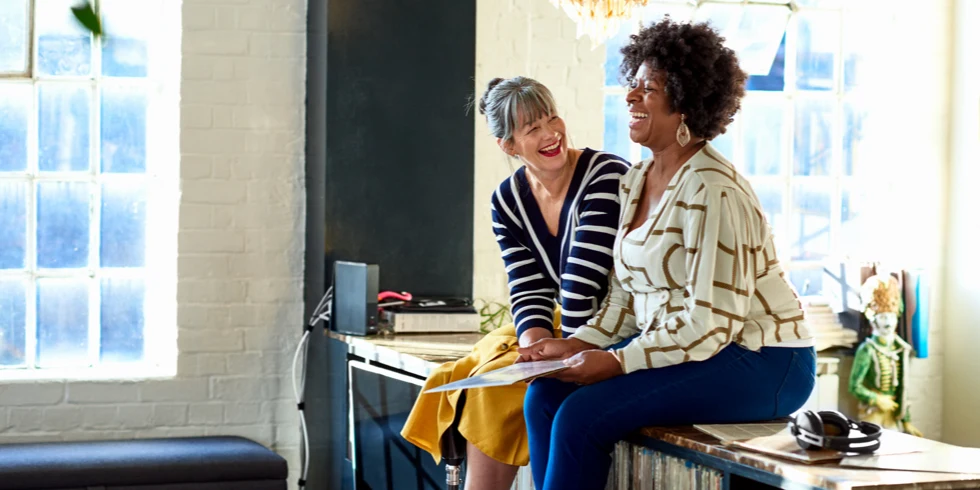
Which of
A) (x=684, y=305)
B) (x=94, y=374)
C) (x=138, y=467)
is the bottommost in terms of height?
(x=138, y=467)

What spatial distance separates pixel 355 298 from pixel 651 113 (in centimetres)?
174

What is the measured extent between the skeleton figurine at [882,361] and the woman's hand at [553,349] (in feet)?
9.21

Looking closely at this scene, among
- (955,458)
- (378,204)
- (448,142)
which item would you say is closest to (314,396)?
(378,204)

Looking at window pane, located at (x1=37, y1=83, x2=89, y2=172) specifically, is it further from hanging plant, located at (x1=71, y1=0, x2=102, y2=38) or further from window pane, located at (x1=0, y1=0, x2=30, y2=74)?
A: hanging plant, located at (x1=71, y1=0, x2=102, y2=38)

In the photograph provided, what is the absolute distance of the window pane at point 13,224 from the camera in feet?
14.1

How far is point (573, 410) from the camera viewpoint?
208cm

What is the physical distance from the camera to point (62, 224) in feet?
14.3

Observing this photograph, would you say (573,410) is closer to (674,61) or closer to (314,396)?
(674,61)

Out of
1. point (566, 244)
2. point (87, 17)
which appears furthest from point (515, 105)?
point (87, 17)

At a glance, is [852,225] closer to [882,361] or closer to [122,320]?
[882,361]

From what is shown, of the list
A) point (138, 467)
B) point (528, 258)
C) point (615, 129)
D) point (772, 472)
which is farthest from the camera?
point (615, 129)

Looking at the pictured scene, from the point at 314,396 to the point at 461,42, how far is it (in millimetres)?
1423

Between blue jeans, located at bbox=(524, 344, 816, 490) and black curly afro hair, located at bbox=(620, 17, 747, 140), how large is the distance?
18.6 inches

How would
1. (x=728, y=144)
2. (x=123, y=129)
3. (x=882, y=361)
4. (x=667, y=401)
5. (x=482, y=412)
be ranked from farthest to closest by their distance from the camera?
(x=728, y=144)
(x=882, y=361)
(x=123, y=129)
(x=482, y=412)
(x=667, y=401)
